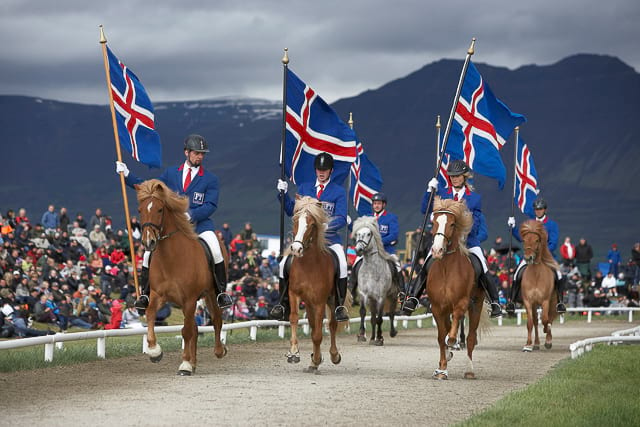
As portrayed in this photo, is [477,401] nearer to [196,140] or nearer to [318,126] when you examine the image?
[196,140]

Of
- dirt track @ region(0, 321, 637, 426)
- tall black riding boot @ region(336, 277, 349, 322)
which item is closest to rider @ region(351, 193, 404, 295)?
dirt track @ region(0, 321, 637, 426)

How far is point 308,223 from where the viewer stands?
1438 centimetres

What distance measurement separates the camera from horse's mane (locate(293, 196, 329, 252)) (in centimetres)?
1447

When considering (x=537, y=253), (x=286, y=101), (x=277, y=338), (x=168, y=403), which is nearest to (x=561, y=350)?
(x=537, y=253)

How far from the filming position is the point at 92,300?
28531mm

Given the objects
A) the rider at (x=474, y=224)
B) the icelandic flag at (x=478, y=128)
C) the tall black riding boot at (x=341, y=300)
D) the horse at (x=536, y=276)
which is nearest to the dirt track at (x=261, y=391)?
the tall black riding boot at (x=341, y=300)

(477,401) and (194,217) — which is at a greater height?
(194,217)

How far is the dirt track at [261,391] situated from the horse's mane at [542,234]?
123 inches

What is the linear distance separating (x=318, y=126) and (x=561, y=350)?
7.45 m

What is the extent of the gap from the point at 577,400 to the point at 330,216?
482cm

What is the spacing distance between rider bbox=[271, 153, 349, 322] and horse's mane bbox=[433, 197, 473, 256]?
60.5 inches

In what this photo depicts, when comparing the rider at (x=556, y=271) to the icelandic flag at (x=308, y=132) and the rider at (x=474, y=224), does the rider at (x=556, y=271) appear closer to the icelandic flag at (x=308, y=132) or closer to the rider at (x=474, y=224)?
the rider at (x=474, y=224)

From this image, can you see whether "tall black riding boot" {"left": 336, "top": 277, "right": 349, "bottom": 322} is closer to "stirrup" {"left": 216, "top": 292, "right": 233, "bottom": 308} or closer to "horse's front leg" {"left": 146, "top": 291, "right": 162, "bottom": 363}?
"stirrup" {"left": 216, "top": 292, "right": 233, "bottom": 308}

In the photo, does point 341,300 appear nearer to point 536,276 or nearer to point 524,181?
point 536,276
